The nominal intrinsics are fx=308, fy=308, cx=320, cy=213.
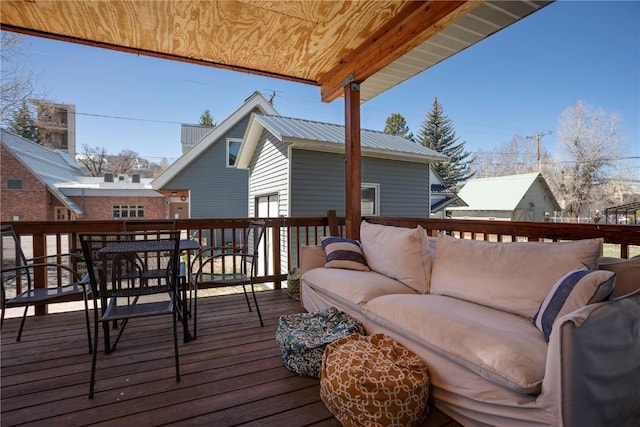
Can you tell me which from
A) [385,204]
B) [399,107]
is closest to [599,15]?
[385,204]

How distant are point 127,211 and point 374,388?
52.5 feet

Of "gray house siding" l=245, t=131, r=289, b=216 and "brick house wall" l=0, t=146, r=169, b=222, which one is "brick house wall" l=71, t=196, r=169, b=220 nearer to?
"brick house wall" l=0, t=146, r=169, b=222

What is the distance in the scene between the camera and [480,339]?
4.56ft

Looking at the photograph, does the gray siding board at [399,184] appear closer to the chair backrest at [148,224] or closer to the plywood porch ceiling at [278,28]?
the plywood porch ceiling at [278,28]

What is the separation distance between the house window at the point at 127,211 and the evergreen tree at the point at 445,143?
21.1 metres

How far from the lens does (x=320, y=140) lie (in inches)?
Result: 246

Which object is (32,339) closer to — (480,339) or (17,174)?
(480,339)

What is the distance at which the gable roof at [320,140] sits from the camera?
6.20m

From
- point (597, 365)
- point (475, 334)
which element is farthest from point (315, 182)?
point (597, 365)

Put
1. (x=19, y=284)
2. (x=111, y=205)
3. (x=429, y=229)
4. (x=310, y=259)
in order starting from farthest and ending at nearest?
1. (x=111, y=205)
2. (x=429, y=229)
3. (x=310, y=259)
4. (x=19, y=284)

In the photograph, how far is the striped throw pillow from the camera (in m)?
2.91

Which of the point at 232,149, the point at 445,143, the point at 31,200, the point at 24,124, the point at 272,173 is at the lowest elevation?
the point at 31,200

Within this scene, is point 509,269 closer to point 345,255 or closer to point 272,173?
point 345,255

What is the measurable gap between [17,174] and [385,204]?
1503 cm
